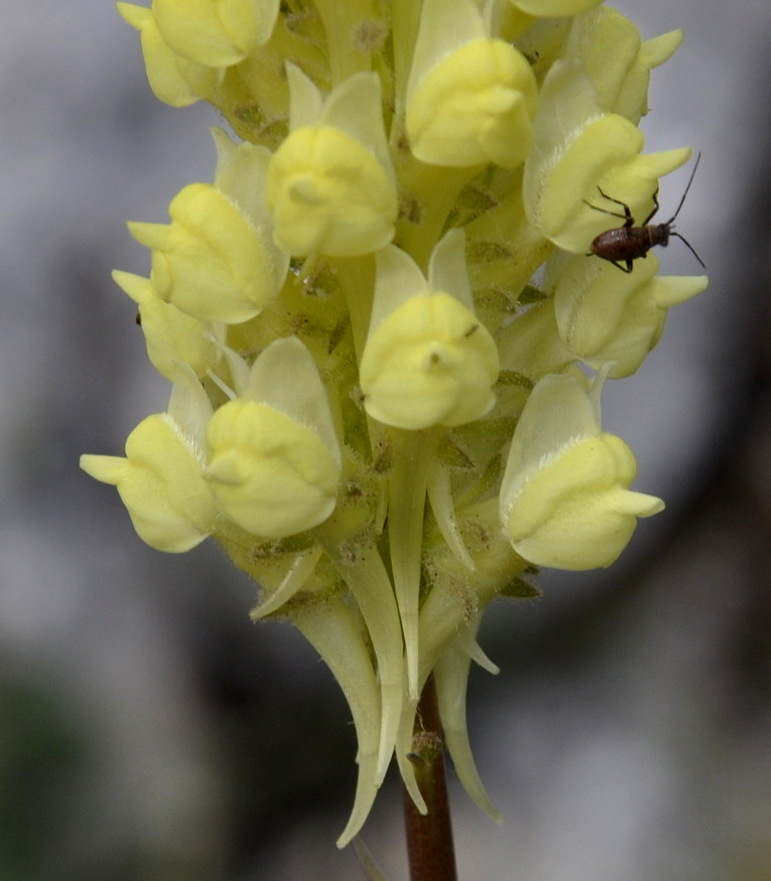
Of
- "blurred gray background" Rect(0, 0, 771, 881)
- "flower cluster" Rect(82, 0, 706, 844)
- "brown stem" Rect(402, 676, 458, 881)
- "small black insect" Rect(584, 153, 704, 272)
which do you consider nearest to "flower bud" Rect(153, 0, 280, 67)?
"flower cluster" Rect(82, 0, 706, 844)

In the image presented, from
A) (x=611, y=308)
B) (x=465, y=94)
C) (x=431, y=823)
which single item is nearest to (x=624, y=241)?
(x=611, y=308)

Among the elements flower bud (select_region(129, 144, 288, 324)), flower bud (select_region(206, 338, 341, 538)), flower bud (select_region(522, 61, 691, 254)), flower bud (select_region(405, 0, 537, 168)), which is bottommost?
flower bud (select_region(206, 338, 341, 538))

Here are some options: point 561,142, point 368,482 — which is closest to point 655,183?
point 561,142

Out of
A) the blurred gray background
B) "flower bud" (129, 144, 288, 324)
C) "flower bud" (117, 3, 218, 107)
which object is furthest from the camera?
the blurred gray background

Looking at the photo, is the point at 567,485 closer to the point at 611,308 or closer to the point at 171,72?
the point at 611,308

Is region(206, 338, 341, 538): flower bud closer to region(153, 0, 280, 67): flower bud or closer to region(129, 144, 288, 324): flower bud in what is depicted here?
region(129, 144, 288, 324): flower bud
